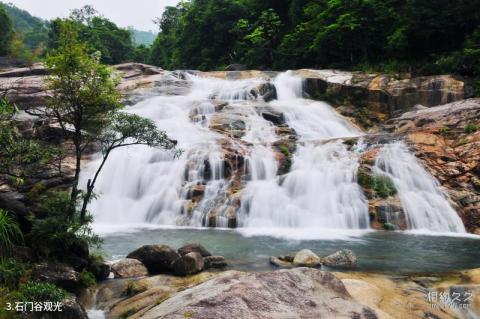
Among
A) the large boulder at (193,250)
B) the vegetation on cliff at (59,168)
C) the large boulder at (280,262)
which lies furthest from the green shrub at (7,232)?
the large boulder at (280,262)

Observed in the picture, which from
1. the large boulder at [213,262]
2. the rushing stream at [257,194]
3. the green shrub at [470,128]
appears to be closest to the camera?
the large boulder at [213,262]

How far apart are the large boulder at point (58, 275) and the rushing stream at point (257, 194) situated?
400 cm

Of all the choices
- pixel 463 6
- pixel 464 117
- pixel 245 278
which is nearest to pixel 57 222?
pixel 245 278

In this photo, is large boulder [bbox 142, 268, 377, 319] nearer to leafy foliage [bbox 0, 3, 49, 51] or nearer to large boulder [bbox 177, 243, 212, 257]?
large boulder [bbox 177, 243, 212, 257]

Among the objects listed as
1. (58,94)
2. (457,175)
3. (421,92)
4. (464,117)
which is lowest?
(457,175)

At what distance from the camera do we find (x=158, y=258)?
992 cm

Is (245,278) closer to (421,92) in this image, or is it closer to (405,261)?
(405,261)

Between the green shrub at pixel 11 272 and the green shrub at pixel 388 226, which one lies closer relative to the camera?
the green shrub at pixel 11 272

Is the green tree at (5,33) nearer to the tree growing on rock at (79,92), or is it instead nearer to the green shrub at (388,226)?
the tree growing on rock at (79,92)

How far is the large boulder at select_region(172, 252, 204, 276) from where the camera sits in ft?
30.9

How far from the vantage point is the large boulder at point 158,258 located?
981 cm

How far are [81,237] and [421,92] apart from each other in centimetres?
2648

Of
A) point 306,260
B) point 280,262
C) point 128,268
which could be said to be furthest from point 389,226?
point 128,268

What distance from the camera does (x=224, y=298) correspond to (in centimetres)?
518
